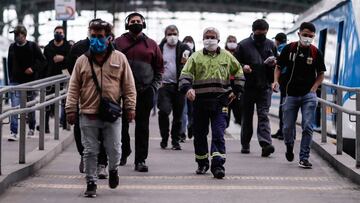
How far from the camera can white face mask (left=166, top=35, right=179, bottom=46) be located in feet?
45.2

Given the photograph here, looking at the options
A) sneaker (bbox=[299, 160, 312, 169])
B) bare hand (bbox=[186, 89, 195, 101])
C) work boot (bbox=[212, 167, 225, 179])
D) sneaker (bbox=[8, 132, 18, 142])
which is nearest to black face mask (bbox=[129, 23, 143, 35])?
bare hand (bbox=[186, 89, 195, 101])

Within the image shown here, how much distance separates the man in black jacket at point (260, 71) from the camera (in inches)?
514

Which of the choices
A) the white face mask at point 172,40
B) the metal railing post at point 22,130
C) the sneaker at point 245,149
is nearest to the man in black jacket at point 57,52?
the white face mask at point 172,40

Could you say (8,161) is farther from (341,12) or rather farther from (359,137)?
(341,12)

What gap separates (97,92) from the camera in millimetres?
8992

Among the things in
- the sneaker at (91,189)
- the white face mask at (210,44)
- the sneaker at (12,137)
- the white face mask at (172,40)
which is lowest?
the sneaker at (12,137)

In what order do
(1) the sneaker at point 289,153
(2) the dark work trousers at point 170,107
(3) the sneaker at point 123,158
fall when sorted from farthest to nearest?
(2) the dark work trousers at point 170,107 < (1) the sneaker at point 289,153 < (3) the sneaker at point 123,158

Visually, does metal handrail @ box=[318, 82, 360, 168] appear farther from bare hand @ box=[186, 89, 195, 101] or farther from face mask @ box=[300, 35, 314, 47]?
bare hand @ box=[186, 89, 195, 101]

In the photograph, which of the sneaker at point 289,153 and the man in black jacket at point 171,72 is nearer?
the sneaker at point 289,153

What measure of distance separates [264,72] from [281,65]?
1.38 m

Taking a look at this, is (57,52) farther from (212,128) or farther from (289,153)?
(212,128)

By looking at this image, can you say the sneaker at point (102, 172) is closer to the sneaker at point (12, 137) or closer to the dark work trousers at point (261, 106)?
the dark work trousers at point (261, 106)

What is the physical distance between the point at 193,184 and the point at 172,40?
3953 mm

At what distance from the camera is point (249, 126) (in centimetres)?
1351
